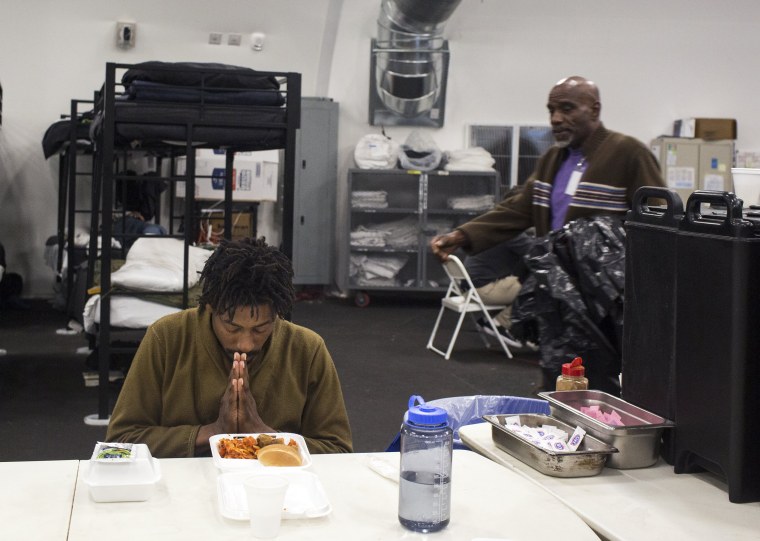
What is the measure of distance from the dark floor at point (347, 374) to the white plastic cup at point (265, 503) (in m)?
2.86

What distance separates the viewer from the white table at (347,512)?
5.20 ft

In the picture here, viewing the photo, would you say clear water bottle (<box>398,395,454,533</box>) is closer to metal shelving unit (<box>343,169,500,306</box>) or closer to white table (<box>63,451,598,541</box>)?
white table (<box>63,451,598,541</box>)

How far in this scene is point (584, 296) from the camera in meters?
3.37

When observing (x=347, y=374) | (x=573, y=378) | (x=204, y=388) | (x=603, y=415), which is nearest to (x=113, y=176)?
(x=347, y=374)

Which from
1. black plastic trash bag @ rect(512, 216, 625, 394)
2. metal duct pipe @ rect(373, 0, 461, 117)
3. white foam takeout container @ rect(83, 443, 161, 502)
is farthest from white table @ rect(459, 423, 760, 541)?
metal duct pipe @ rect(373, 0, 461, 117)

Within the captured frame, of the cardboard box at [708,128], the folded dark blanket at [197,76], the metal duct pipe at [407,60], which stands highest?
the metal duct pipe at [407,60]

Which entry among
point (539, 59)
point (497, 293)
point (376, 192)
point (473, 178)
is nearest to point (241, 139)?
point (497, 293)

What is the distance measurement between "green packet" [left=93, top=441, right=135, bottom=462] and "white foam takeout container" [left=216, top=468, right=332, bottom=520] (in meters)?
0.18

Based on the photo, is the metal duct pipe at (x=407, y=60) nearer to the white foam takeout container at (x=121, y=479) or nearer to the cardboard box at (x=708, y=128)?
the cardboard box at (x=708, y=128)

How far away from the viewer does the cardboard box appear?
32.9 feet

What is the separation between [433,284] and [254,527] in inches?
314

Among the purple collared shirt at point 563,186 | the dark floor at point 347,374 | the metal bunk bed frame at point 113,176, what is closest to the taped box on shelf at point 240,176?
the dark floor at point 347,374

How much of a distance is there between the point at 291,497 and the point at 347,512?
110 millimetres

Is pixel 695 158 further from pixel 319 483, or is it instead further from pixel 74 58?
pixel 319 483
